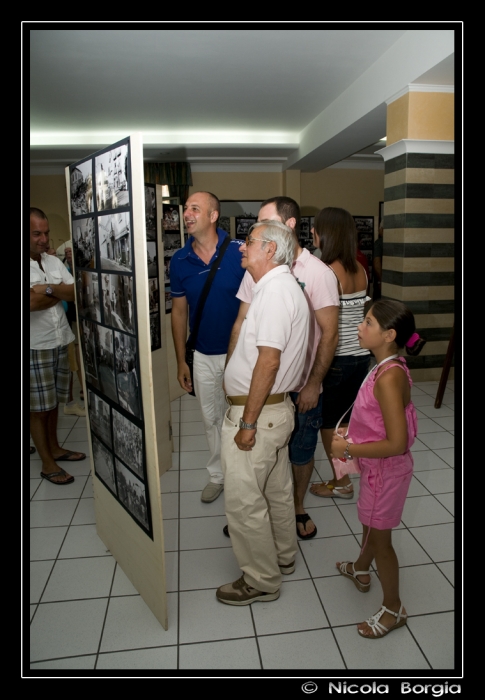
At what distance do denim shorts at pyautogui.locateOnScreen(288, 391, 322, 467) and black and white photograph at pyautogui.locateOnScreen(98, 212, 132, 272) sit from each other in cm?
110

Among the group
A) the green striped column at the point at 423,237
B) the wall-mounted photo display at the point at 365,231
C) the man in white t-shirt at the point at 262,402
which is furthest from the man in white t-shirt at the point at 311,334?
the wall-mounted photo display at the point at 365,231

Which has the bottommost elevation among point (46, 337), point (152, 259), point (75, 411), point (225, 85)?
point (75, 411)

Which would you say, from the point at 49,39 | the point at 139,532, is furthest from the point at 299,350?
the point at 49,39

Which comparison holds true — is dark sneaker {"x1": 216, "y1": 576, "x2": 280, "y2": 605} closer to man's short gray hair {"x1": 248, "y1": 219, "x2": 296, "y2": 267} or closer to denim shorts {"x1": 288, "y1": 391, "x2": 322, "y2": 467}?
denim shorts {"x1": 288, "y1": 391, "x2": 322, "y2": 467}

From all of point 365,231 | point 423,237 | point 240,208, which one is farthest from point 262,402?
point 365,231

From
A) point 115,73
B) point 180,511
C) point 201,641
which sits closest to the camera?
point 201,641

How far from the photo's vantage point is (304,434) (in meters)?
2.30

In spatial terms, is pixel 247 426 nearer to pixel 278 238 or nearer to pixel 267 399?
pixel 267 399

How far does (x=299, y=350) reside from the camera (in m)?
1.73

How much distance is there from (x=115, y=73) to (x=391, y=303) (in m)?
4.61

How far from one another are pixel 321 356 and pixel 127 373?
939mm

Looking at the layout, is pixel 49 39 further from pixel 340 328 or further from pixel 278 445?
pixel 278 445

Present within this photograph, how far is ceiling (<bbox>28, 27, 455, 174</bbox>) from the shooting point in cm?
394
